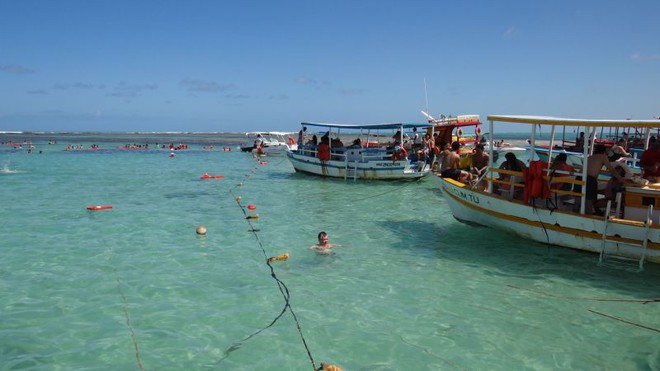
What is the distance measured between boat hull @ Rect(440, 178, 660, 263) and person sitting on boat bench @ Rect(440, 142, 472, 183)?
0.86 m

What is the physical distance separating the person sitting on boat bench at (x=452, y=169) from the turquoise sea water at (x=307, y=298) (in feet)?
4.67

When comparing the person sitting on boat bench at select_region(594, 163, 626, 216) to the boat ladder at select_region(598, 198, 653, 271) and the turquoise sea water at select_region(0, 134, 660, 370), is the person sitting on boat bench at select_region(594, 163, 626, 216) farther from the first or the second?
the turquoise sea water at select_region(0, 134, 660, 370)

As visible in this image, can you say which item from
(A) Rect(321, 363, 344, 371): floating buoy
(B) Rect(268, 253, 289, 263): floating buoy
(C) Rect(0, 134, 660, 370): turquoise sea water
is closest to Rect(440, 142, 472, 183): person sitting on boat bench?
(C) Rect(0, 134, 660, 370): turquoise sea water

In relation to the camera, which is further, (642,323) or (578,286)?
(578,286)

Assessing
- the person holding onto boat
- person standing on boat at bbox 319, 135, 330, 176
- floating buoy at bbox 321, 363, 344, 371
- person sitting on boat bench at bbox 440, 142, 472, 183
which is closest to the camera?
floating buoy at bbox 321, 363, 344, 371

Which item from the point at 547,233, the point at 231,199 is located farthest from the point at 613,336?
the point at 231,199

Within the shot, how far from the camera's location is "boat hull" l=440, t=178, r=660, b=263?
9.70 metres

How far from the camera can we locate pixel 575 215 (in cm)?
1036

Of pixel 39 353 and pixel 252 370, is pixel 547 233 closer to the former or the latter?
pixel 252 370

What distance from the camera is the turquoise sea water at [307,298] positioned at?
6.45 m

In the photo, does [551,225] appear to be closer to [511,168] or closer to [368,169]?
[511,168]

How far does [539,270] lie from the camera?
10008 mm

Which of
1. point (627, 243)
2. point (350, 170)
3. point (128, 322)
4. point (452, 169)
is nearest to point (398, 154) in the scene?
point (350, 170)

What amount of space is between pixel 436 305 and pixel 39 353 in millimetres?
5862
